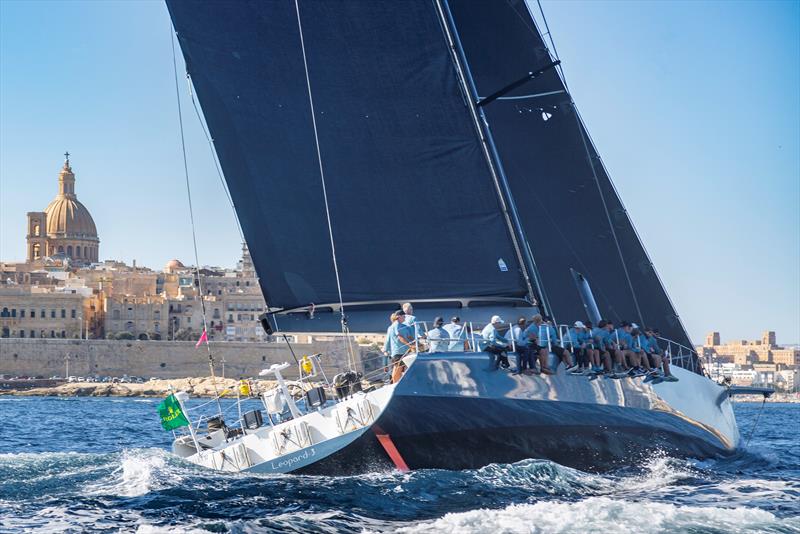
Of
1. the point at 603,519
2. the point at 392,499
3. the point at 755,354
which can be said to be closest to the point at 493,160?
the point at 392,499

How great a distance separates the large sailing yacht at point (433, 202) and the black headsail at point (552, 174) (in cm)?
3

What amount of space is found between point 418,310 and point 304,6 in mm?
3987

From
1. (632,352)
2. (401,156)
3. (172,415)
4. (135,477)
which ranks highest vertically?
(401,156)

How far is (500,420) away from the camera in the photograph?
564 inches

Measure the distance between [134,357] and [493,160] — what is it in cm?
8740

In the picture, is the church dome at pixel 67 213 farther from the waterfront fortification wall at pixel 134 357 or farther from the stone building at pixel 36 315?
the waterfront fortification wall at pixel 134 357

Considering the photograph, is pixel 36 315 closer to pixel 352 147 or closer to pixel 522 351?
pixel 352 147

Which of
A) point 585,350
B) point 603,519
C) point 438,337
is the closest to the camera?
point 603,519

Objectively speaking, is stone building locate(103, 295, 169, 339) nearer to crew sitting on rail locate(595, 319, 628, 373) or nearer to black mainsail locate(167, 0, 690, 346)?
black mainsail locate(167, 0, 690, 346)

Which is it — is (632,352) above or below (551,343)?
below

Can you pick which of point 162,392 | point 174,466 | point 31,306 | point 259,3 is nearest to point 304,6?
point 259,3

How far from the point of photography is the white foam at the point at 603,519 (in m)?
11.3

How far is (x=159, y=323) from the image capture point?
114m

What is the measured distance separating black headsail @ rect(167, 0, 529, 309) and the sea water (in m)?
2.90
